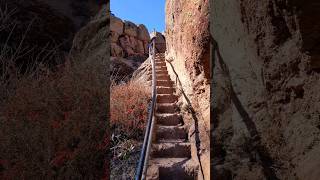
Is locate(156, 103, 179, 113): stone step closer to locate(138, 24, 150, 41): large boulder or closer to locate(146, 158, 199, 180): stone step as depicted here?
locate(146, 158, 199, 180): stone step

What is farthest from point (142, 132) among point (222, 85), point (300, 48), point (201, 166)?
point (300, 48)

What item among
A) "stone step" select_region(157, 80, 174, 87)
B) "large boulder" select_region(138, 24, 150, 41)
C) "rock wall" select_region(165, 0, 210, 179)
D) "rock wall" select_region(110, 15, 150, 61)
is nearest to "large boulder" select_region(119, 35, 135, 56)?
"rock wall" select_region(110, 15, 150, 61)

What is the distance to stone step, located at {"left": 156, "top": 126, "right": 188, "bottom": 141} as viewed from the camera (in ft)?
19.2

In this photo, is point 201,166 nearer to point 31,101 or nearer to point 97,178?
point 97,178

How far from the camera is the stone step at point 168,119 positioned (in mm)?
6344

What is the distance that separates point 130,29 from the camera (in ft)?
70.7

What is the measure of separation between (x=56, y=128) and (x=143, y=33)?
61.4 ft

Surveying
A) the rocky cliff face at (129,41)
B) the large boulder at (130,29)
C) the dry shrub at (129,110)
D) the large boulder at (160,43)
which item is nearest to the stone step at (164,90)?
the dry shrub at (129,110)

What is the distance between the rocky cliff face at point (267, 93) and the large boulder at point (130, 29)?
1803 centimetres

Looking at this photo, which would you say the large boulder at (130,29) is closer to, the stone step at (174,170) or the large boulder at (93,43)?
the large boulder at (93,43)

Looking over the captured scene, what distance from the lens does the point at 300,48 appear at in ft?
7.45

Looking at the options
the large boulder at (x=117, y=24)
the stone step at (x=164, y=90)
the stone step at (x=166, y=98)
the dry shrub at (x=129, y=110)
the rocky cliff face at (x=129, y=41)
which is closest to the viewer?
the dry shrub at (x=129, y=110)

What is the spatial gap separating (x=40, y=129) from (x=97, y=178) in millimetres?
1039

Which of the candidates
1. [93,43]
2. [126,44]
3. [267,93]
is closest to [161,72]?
[93,43]
